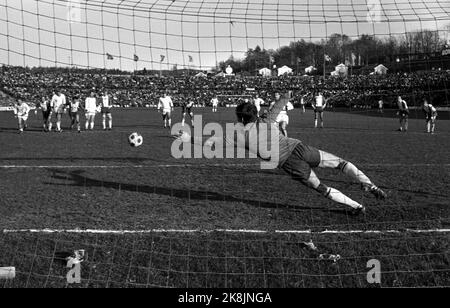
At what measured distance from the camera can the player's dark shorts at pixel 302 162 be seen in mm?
7621

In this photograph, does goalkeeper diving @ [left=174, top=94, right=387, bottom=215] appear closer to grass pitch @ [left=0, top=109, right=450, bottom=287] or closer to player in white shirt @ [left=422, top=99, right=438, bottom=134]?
grass pitch @ [left=0, top=109, right=450, bottom=287]

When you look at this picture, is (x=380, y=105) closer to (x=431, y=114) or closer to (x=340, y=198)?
(x=431, y=114)

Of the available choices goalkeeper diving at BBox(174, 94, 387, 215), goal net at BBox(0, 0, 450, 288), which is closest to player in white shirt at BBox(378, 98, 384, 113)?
goal net at BBox(0, 0, 450, 288)

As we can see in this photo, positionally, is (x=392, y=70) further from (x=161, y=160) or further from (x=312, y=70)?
(x=161, y=160)

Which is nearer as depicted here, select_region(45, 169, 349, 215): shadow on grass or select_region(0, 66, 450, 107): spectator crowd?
select_region(45, 169, 349, 215): shadow on grass

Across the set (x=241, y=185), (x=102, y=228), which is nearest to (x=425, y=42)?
(x=241, y=185)

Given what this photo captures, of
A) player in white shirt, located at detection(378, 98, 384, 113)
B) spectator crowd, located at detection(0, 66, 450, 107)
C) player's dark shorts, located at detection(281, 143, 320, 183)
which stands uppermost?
player in white shirt, located at detection(378, 98, 384, 113)

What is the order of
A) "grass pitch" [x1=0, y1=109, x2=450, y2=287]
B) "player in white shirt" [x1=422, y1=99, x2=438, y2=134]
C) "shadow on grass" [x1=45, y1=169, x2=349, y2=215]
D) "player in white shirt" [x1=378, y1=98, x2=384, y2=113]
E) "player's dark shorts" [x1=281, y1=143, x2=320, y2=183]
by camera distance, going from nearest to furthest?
"grass pitch" [x1=0, y1=109, x2=450, y2=287] → "player's dark shorts" [x1=281, y1=143, x2=320, y2=183] → "shadow on grass" [x1=45, y1=169, x2=349, y2=215] → "player in white shirt" [x1=422, y1=99, x2=438, y2=134] → "player in white shirt" [x1=378, y1=98, x2=384, y2=113]

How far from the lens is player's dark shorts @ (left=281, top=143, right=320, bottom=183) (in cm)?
762

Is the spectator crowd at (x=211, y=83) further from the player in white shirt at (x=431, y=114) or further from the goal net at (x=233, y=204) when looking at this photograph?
the player in white shirt at (x=431, y=114)

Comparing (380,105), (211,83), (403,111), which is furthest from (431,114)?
(380,105)

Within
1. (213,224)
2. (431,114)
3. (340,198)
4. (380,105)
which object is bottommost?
(213,224)

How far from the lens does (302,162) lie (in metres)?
7.66
